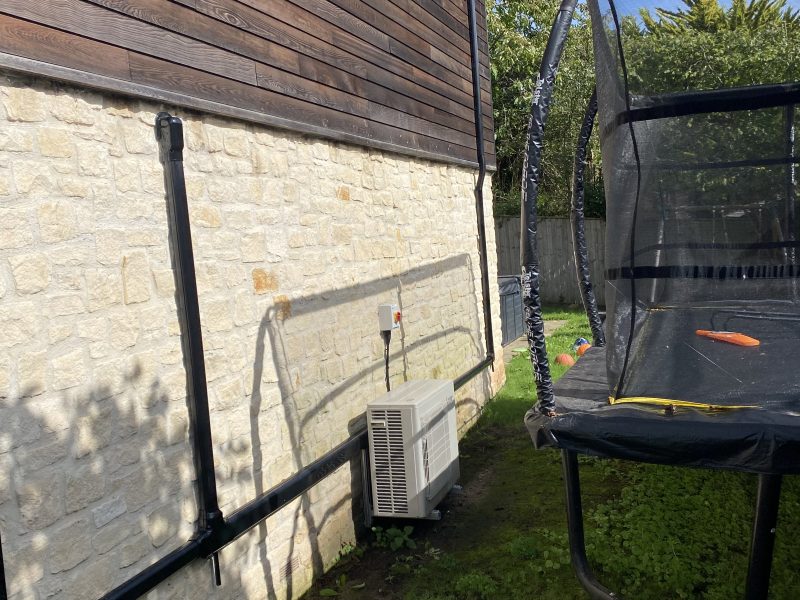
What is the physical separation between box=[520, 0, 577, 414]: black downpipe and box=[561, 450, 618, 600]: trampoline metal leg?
348 mm

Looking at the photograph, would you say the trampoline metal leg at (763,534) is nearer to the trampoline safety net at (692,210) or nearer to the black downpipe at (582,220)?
the trampoline safety net at (692,210)

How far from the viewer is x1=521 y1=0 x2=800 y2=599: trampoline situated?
126 inches

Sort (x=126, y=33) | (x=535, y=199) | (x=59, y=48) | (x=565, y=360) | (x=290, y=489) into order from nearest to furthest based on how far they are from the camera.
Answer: (x=59, y=48) < (x=126, y=33) < (x=535, y=199) < (x=290, y=489) < (x=565, y=360)

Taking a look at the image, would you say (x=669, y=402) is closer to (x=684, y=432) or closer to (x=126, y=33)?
(x=684, y=432)

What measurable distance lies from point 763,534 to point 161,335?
2.72m

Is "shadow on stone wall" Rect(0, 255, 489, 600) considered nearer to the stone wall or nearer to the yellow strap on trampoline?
the stone wall

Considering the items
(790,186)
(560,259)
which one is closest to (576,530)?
(790,186)

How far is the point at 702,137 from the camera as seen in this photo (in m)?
4.21

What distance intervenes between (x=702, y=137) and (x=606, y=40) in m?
0.83

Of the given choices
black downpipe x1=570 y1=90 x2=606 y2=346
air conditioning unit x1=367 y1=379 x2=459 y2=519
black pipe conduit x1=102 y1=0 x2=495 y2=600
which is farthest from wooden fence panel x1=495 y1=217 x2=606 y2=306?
black pipe conduit x1=102 y1=0 x2=495 y2=600

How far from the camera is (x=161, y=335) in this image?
3.16 m

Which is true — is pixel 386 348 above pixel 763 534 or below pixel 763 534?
above

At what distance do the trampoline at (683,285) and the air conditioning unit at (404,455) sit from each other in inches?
38.5

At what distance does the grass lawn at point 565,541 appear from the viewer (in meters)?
3.98
